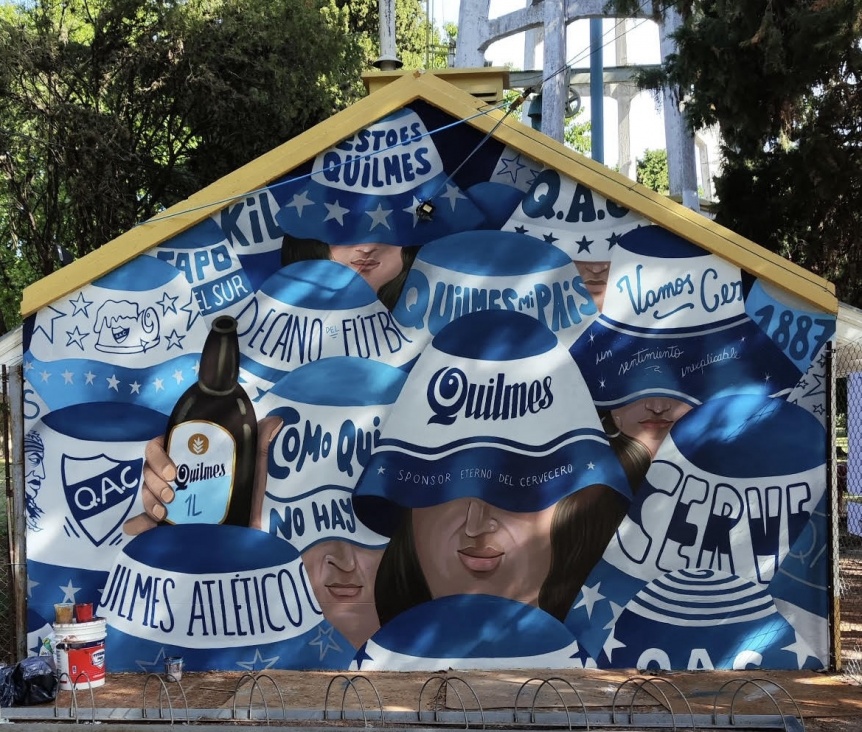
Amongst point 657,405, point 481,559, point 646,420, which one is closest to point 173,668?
point 481,559

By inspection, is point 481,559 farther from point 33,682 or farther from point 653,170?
point 653,170

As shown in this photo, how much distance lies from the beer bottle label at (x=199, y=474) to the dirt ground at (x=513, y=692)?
1248 mm

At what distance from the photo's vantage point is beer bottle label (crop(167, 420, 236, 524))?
773 cm

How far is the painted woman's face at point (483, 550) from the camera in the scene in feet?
25.3

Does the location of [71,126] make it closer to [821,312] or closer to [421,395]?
[421,395]

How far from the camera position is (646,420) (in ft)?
25.4

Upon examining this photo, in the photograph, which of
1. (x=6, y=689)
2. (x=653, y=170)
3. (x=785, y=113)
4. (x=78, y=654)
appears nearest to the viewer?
(x=6, y=689)

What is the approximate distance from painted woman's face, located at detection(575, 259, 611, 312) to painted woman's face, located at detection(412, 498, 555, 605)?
1.72 m

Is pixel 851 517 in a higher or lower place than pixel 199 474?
lower

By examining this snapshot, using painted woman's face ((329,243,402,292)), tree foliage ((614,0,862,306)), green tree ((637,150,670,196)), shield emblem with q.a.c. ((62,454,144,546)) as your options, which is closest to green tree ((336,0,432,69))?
tree foliage ((614,0,862,306))

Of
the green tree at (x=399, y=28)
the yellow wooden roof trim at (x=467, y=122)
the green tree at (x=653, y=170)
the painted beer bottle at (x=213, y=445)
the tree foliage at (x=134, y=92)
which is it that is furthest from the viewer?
the green tree at (x=653, y=170)

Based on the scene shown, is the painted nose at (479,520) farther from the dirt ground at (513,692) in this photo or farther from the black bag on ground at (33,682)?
the black bag on ground at (33,682)

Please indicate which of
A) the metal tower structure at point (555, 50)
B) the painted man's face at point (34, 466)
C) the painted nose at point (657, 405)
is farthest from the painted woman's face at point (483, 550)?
the metal tower structure at point (555, 50)

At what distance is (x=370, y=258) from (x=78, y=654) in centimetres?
372
